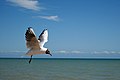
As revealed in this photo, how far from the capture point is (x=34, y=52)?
39.7 ft

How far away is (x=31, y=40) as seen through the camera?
1182cm

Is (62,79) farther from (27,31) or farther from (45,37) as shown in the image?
(27,31)

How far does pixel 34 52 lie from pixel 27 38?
0.74 meters

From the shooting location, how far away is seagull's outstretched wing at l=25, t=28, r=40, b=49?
11.4 meters

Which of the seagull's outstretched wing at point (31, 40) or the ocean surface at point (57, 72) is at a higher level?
the seagull's outstretched wing at point (31, 40)

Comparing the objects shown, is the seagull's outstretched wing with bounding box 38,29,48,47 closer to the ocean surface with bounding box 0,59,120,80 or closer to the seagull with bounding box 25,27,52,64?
the seagull with bounding box 25,27,52,64

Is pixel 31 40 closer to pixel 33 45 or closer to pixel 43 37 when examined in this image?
pixel 33 45

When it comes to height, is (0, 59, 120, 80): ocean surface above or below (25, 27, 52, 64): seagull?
below

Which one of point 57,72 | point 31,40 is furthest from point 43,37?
point 57,72

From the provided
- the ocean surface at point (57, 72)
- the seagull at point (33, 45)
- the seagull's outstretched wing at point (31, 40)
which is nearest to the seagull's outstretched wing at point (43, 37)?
the seagull at point (33, 45)

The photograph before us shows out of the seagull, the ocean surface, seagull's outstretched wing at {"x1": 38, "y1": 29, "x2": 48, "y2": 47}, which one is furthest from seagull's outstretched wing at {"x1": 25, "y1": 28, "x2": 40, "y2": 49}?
the ocean surface

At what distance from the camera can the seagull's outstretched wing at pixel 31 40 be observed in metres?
11.4

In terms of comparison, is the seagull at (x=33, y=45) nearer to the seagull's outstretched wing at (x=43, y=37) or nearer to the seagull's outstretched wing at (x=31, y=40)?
the seagull's outstretched wing at (x=31, y=40)

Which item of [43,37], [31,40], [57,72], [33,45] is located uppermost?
[43,37]
